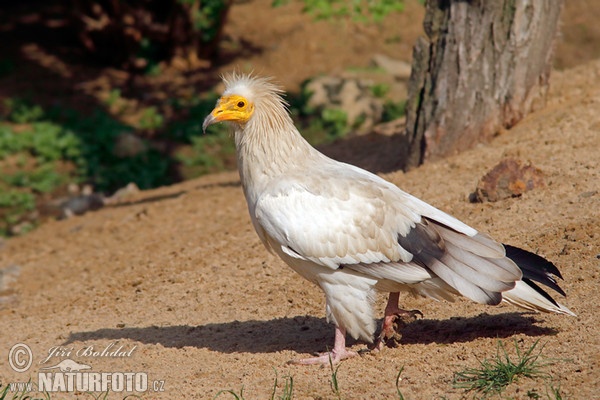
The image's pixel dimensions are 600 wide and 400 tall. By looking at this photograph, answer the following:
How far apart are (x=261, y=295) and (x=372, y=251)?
1.79 meters

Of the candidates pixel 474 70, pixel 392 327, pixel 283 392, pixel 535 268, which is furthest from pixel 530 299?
pixel 474 70

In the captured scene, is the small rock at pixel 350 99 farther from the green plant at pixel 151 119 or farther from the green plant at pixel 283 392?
the green plant at pixel 283 392

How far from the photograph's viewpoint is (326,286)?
521 centimetres

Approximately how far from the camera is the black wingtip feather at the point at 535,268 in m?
4.84

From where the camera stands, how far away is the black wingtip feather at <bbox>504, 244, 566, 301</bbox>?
15.9 ft

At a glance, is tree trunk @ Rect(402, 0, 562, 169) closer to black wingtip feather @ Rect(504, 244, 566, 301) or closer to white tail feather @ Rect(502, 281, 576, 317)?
black wingtip feather @ Rect(504, 244, 566, 301)

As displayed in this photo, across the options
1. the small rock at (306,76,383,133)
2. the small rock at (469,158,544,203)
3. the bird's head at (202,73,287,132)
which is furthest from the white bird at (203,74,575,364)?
the small rock at (306,76,383,133)

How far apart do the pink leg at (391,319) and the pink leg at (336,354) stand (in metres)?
0.21

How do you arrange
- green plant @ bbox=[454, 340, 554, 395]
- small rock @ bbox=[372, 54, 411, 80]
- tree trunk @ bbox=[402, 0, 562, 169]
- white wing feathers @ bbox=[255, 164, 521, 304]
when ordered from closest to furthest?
green plant @ bbox=[454, 340, 554, 395] < white wing feathers @ bbox=[255, 164, 521, 304] < tree trunk @ bbox=[402, 0, 562, 169] < small rock @ bbox=[372, 54, 411, 80]

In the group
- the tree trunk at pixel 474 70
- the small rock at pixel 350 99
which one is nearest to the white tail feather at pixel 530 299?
the tree trunk at pixel 474 70

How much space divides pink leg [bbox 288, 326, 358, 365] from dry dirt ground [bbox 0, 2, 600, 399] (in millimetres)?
77

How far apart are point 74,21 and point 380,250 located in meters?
11.8

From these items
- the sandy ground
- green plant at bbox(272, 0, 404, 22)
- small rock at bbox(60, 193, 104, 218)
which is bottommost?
small rock at bbox(60, 193, 104, 218)

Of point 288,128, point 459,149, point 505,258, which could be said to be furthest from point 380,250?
point 459,149
